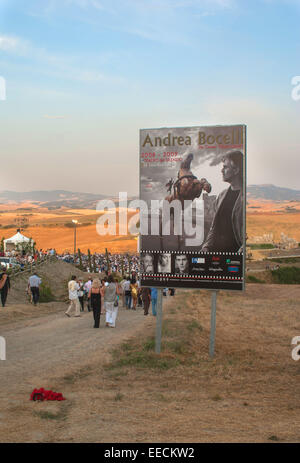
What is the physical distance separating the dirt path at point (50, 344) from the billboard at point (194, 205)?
2821 millimetres

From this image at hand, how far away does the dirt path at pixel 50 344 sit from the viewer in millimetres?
11273

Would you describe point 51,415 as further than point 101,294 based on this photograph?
No

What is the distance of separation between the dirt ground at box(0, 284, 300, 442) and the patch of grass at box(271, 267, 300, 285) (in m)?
55.2

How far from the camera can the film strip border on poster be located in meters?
12.6

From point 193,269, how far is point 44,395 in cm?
492

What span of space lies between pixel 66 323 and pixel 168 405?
11.5m

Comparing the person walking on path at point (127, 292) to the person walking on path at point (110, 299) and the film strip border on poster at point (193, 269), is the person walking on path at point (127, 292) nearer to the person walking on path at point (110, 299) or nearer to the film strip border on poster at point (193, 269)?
the person walking on path at point (110, 299)

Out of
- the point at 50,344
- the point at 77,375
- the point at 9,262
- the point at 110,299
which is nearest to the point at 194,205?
the point at 77,375

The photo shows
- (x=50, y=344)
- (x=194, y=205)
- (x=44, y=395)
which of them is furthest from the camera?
(x=50, y=344)

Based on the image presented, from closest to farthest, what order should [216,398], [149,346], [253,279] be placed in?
[216,398]
[149,346]
[253,279]

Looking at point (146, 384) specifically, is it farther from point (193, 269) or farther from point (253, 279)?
point (253, 279)

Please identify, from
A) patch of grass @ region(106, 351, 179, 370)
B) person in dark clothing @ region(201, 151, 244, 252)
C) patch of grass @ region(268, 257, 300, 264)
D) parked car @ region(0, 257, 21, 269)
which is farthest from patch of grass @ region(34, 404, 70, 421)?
patch of grass @ region(268, 257, 300, 264)

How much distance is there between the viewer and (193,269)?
42.3 feet

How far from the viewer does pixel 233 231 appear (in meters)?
12.6
